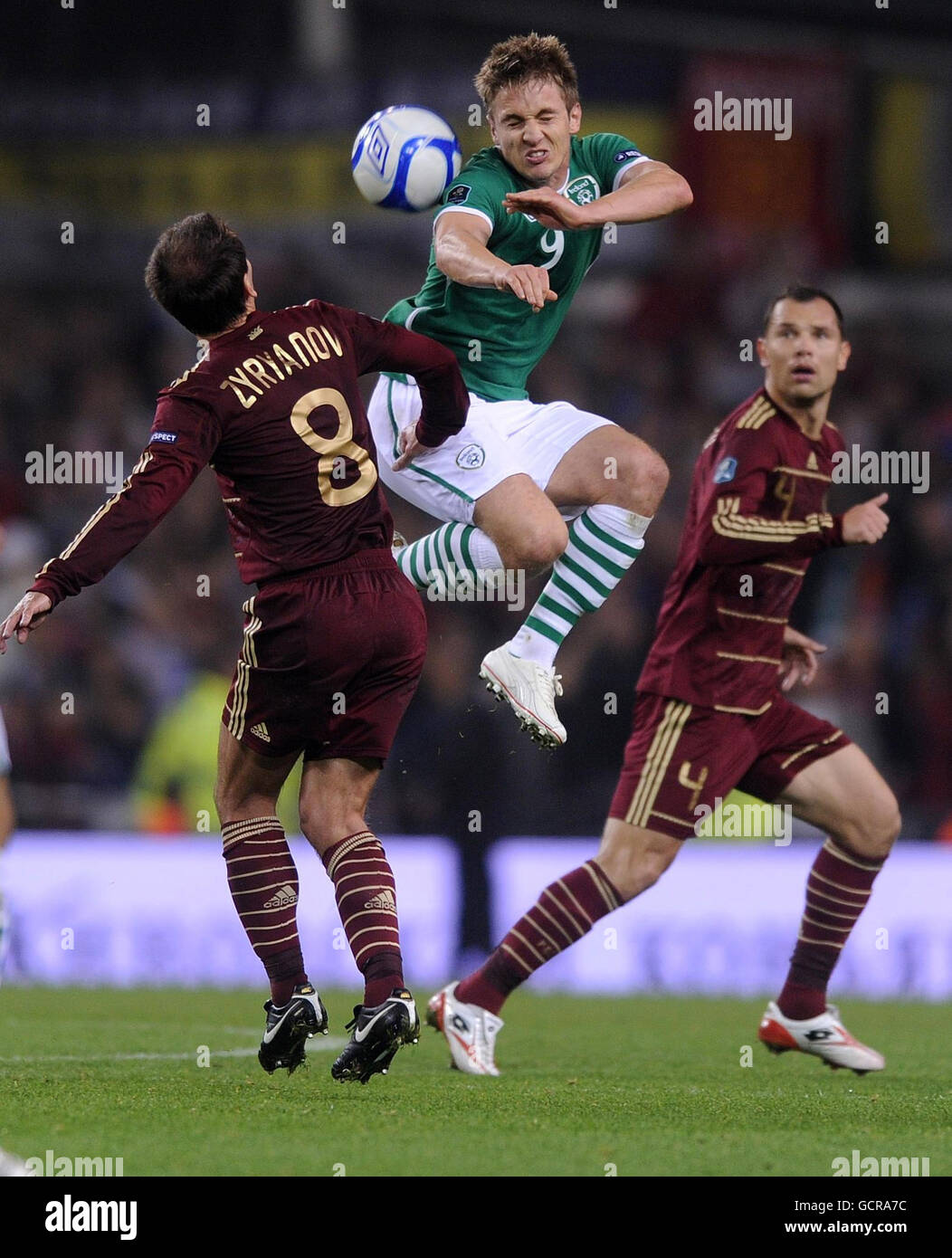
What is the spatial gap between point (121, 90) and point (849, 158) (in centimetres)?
651

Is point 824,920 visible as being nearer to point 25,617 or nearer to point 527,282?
point 527,282

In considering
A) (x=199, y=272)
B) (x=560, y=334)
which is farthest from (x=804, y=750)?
(x=560, y=334)

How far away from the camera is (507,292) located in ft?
19.9

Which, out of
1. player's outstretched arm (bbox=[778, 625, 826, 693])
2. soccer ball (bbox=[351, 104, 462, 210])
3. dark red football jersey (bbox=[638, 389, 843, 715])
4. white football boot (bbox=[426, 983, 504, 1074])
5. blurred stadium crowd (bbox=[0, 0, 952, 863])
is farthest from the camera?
blurred stadium crowd (bbox=[0, 0, 952, 863])

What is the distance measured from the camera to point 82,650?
1334 centimetres

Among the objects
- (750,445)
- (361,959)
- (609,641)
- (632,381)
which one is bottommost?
(361,959)

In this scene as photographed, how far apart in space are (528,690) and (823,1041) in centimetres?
184

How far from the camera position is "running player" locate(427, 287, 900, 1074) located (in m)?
6.49

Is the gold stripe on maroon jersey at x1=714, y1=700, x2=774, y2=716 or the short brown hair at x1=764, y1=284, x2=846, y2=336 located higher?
the short brown hair at x1=764, y1=284, x2=846, y2=336

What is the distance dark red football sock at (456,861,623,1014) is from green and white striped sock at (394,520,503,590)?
1.19m

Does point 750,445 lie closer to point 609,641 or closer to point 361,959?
point 361,959

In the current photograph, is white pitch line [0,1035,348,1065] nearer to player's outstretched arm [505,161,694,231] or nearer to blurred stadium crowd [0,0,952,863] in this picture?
player's outstretched arm [505,161,694,231]

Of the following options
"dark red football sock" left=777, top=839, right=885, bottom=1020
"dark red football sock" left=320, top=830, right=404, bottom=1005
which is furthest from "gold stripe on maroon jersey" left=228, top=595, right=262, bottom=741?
"dark red football sock" left=777, top=839, right=885, bottom=1020
